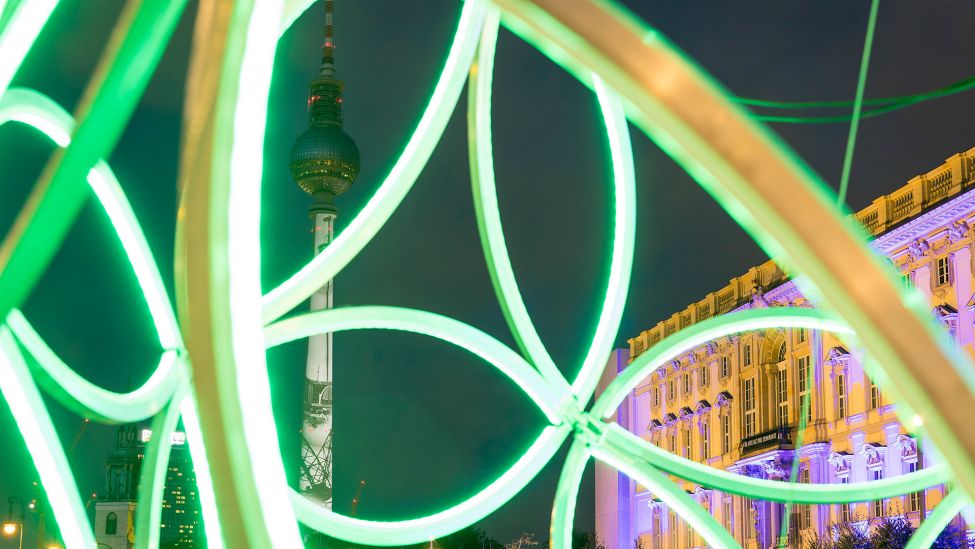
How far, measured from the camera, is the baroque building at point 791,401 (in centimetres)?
5884

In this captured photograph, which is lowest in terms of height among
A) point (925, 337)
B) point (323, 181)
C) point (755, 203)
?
point (925, 337)

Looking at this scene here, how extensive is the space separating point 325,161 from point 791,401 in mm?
94843

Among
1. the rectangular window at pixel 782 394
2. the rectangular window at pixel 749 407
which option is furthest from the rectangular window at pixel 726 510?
the rectangular window at pixel 782 394

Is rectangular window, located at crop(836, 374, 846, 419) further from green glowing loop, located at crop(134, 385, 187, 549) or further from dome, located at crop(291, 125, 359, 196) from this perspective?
dome, located at crop(291, 125, 359, 196)

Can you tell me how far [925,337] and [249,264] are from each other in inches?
159

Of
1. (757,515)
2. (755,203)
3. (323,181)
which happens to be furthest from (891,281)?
(323,181)

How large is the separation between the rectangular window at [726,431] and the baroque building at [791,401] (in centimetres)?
13

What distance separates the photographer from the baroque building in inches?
2317

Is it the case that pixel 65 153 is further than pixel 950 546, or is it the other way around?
pixel 950 546

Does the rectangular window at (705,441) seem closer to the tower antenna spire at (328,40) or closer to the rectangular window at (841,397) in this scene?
the rectangular window at (841,397)

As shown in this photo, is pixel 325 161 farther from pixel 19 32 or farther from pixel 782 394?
pixel 19 32

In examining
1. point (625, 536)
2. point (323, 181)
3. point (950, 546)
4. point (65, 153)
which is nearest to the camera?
point (65, 153)

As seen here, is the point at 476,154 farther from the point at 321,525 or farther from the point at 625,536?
the point at 625,536

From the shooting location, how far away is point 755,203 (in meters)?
6.33
